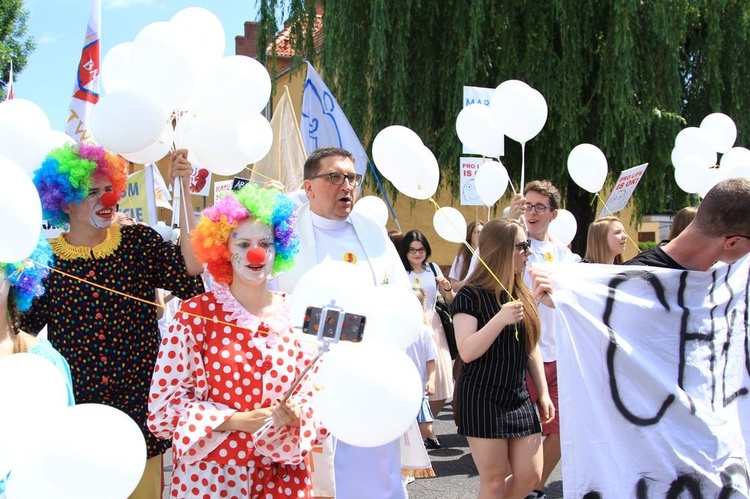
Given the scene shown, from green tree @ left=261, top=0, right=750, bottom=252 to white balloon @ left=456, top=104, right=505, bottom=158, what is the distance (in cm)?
633

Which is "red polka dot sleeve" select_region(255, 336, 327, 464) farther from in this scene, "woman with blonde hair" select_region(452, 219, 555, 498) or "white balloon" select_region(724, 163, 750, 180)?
"white balloon" select_region(724, 163, 750, 180)

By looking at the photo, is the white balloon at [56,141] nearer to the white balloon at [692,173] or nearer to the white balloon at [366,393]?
the white balloon at [366,393]

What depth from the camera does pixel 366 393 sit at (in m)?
2.49

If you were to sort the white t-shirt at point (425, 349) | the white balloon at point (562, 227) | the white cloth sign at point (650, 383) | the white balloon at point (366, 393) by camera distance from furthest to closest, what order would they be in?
1. the white balloon at point (562, 227)
2. the white t-shirt at point (425, 349)
3. the white cloth sign at point (650, 383)
4. the white balloon at point (366, 393)

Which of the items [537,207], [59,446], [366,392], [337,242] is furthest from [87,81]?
[59,446]

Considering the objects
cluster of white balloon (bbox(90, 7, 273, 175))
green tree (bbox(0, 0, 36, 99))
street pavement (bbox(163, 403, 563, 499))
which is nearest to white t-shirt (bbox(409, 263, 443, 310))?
street pavement (bbox(163, 403, 563, 499))

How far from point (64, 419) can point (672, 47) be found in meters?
12.4

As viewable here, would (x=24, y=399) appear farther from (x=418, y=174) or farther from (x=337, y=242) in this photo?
(x=418, y=174)

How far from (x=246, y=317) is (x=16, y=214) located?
96cm

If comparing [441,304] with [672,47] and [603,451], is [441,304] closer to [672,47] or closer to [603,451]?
[603,451]

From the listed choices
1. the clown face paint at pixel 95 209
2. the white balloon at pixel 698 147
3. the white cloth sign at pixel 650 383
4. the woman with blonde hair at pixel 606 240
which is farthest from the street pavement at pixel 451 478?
the white balloon at pixel 698 147

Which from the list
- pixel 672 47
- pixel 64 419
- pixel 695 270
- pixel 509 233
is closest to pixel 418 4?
pixel 672 47

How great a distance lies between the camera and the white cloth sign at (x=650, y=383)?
123 inches

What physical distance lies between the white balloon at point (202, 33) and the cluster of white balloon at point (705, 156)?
4409 millimetres
